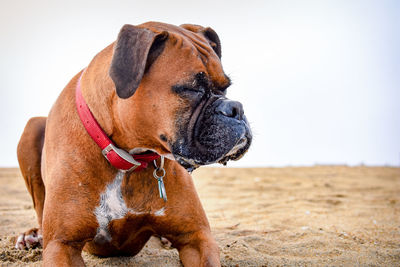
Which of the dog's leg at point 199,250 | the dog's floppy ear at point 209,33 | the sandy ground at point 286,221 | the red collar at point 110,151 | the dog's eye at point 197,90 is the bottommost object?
the sandy ground at point 286,221

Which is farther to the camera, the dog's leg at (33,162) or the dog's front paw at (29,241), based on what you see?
the dog's leg at (33,162)

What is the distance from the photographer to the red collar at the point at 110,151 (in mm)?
2547

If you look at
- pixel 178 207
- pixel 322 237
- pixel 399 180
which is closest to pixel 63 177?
pixel 178 207

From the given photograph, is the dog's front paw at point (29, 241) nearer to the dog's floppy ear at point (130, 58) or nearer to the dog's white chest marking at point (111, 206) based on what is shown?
the dog's white chest marking at point (111, 206)

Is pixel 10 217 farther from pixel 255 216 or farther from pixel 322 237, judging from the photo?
pixel 322 237

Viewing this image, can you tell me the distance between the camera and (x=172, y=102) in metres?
2.36

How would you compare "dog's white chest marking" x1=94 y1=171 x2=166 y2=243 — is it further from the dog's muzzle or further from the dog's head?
the dog's muzzle

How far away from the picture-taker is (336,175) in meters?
8.98

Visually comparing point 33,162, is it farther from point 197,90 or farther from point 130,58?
point 197,90

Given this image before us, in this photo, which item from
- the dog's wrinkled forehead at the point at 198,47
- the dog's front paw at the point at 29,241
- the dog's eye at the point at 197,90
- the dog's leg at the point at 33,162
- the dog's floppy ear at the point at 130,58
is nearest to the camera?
the dog's floppy ear at the point at 130,58

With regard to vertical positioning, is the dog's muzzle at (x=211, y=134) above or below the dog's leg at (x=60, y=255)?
above

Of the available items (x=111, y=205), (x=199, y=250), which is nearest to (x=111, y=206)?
(x=111, y=205)

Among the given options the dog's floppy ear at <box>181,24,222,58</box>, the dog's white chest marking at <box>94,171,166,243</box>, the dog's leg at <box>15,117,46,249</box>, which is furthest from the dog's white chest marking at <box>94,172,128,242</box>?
the dog's floppy ear at <box>181,24,222,58</box>

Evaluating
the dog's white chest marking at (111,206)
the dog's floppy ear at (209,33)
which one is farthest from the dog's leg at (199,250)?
the dog's floppy ear at (209,33)
